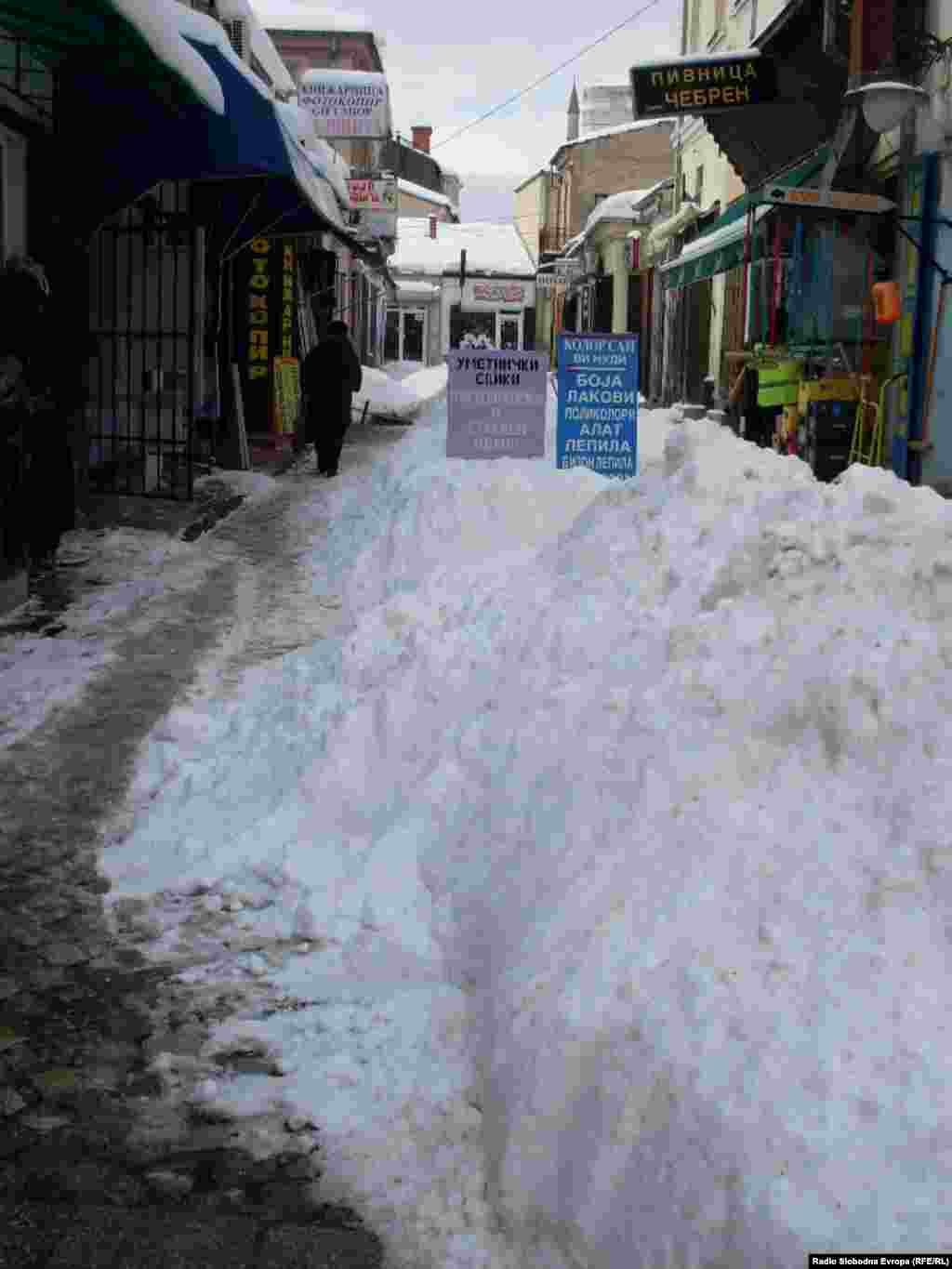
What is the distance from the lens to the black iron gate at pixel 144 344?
43.1 feet

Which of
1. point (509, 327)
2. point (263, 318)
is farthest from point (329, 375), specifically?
point (509, 327)

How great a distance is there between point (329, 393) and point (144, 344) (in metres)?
3.82

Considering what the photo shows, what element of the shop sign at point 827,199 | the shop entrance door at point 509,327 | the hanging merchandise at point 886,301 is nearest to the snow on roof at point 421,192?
the shop entrance door at point 509,327

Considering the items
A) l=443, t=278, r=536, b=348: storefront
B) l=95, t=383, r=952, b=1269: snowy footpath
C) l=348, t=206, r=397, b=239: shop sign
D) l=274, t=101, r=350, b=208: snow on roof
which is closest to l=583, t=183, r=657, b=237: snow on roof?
l=348, t=206, r=397, b=239: shop sign

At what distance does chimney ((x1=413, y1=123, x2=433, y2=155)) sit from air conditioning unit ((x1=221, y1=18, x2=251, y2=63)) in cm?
5770

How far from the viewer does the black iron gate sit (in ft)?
43.1

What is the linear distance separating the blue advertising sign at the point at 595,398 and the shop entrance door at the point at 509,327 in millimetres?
51922

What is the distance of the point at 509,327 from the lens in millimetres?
63438

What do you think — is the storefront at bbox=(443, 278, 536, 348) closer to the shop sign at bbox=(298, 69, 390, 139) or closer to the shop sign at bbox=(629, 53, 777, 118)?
the shop sign at bbox=(298, 69, 390, 139)

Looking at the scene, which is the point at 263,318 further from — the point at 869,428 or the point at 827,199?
the point at 869,428

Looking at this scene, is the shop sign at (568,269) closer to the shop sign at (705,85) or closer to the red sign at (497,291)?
the red sign at (497,291)

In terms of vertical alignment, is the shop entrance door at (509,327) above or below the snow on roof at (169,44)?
above

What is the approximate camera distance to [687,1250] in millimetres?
2582

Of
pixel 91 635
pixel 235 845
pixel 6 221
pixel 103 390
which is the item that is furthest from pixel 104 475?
pixel 235 845
